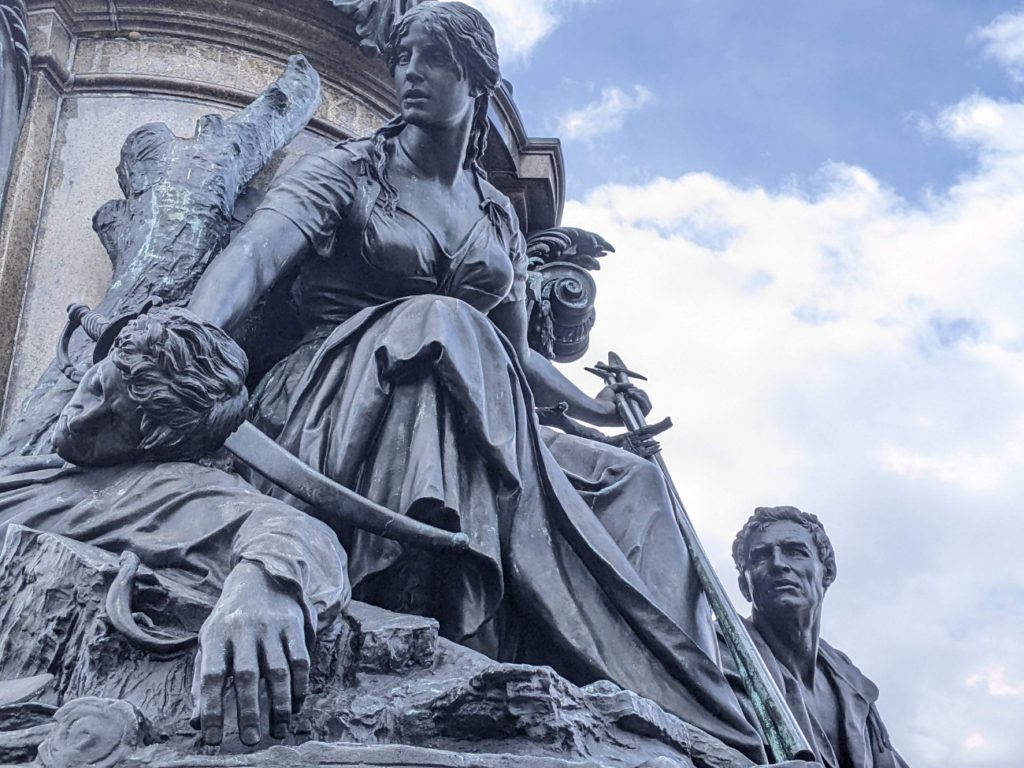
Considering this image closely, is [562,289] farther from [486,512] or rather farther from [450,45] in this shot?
[486,512]

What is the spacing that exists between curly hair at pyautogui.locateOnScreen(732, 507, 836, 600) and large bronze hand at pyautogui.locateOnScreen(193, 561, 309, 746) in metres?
2.72

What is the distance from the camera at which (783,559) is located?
6023 mm

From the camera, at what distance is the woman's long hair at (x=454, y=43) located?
595 centimetres

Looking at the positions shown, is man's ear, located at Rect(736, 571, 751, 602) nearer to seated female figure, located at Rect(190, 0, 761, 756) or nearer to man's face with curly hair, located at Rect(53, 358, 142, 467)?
seated female figure, located at Rect(190, 0, 761, 756)

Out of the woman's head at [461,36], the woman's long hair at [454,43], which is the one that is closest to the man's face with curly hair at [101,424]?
the woman's long hair at [454,43]

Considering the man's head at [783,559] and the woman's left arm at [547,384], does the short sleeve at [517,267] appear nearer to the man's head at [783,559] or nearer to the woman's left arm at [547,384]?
the woman's left arm at [547,384]

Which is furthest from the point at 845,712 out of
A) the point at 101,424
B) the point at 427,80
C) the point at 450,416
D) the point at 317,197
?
the point at 101,424

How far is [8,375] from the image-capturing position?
5.98 meters

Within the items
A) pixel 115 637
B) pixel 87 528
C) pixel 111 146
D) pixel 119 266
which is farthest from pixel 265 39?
pixel 115 637

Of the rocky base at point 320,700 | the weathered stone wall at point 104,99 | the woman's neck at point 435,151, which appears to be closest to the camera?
the rocky base at point 320,700

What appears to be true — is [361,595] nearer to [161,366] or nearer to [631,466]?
[161,366]

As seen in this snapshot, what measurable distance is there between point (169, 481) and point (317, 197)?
152cm

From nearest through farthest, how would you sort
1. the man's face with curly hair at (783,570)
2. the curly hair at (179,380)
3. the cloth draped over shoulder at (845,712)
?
the curly hair at (179,380), the cloth draped over shoulder at (845,712), the man's face with curly hair at (783,570)

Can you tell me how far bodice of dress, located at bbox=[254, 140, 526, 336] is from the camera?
19.0ft
